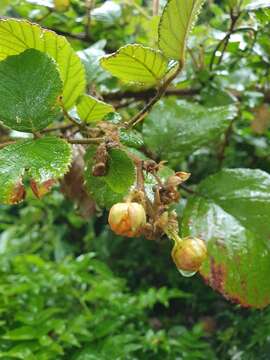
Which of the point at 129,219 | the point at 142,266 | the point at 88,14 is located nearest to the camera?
the point at 129,219

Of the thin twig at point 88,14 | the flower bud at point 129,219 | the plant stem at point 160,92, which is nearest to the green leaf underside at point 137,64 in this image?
the plant stem at point 160,92

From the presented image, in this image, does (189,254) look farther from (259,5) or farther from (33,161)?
(259,5)

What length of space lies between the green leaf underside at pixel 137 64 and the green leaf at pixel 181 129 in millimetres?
243

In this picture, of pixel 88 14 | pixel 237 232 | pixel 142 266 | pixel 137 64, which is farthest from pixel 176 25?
pixel 142 266

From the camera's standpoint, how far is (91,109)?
664mm

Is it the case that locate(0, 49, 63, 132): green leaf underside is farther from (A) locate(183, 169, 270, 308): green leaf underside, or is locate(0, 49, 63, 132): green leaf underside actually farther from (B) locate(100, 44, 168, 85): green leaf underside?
(A) locate(183, 169, 270, 308): green leaf underside

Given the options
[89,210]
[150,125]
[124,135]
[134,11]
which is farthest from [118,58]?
[134,11]

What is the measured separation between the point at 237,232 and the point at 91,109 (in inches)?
9.8

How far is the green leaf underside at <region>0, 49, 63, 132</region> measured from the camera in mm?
539

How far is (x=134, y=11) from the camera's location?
1305mm

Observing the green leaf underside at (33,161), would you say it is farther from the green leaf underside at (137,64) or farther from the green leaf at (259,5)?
the green leaf at (259,5)

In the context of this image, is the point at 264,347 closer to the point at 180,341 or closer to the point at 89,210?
the point at 180,341

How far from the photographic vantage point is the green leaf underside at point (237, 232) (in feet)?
2.20

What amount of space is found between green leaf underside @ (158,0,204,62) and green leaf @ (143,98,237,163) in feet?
0.99
